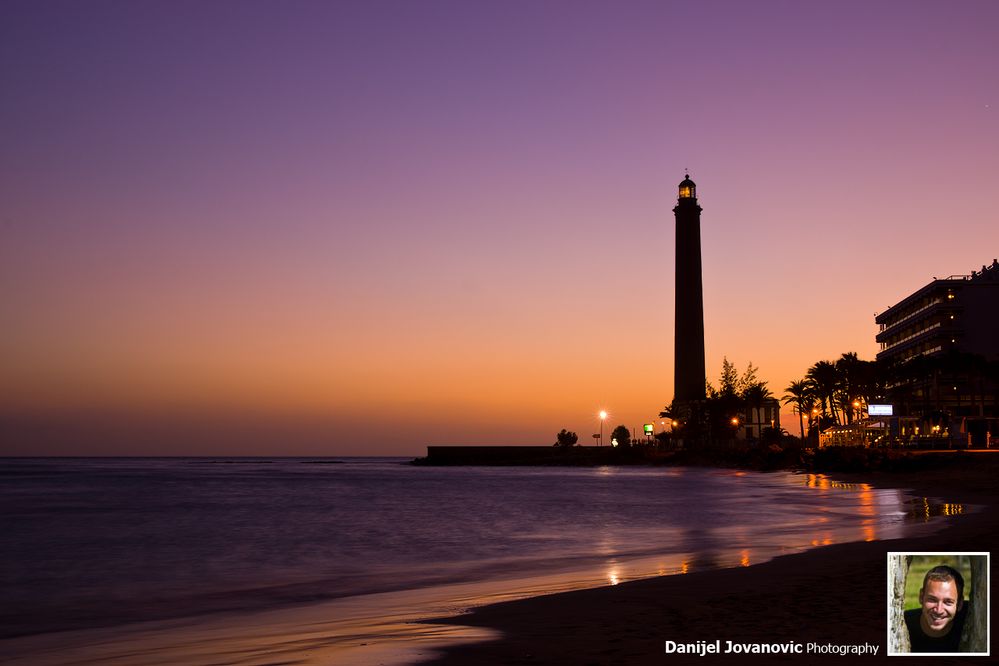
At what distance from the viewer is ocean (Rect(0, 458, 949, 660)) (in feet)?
62.6

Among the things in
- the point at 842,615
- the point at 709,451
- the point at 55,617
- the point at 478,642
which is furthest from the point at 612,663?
the point at 709,451

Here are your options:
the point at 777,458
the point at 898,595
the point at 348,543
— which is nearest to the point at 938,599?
the point at 898,595

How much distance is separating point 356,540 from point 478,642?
2444cm

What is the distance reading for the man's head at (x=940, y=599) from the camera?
6.77 meters

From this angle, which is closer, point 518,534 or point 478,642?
point 478,642

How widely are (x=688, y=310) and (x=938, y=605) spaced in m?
132

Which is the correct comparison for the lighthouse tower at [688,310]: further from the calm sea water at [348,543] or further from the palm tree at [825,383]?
the calm sea water at [348,543]

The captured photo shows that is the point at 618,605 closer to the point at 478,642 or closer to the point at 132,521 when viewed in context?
the point at 478,642

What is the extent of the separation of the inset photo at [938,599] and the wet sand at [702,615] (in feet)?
3.37

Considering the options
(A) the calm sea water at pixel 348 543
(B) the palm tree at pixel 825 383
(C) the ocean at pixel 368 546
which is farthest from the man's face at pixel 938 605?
(B) the palm tree at pixel 825 383

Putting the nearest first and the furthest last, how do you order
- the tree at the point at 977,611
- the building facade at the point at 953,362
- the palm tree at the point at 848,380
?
the tree at the point at 977,611 → the building facade at the point at 953,362 → the palm tree at the point at 848,380

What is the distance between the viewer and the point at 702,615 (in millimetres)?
11383

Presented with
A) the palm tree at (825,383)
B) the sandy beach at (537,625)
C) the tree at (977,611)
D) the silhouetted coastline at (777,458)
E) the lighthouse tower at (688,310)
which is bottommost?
the silhouetted coastline at (777,458)

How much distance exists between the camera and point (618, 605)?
12.8 m
